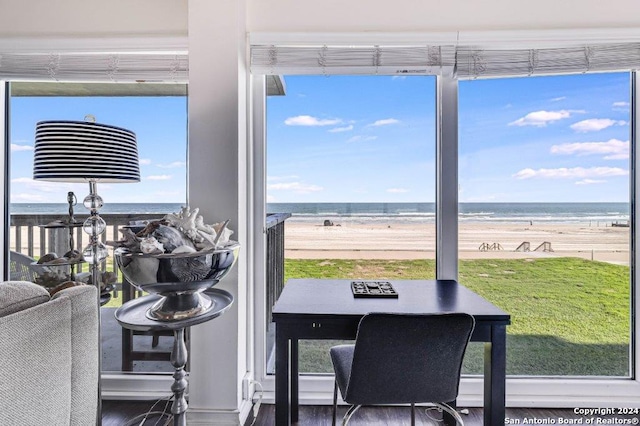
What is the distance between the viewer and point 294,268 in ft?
7.25

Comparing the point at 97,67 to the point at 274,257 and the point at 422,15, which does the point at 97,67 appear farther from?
the point at 422,15

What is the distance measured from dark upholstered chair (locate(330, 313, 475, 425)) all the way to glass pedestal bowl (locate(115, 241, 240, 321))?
575 millimetres

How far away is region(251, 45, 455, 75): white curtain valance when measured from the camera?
1889 millimetres

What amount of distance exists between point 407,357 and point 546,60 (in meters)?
1.77

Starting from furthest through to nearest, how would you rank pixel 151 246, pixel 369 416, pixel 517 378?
pixel 517 378, pixel 369 416, pixel 151 246

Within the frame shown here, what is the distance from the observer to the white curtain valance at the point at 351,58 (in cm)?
189

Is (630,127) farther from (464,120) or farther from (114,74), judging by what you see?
(114,74)

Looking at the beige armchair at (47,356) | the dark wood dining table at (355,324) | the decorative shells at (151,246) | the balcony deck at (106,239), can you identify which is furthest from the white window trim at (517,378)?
the beige armchair at (47,356)

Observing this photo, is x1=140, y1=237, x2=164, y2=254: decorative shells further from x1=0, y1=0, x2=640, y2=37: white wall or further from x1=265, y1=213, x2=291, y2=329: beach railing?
x1=0, y1=0, x2=640, y2=37: white wall

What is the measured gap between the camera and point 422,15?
1.95 metres

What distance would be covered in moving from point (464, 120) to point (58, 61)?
241 cm

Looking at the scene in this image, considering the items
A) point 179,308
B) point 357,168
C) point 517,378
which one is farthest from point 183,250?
point 517,378

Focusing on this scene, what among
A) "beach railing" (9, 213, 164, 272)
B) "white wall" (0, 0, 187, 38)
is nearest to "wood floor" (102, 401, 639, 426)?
"beach railing" (9, 213, 164, 272)

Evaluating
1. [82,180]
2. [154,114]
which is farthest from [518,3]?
[82,180]
